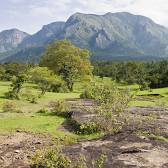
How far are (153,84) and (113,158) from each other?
8333 cm

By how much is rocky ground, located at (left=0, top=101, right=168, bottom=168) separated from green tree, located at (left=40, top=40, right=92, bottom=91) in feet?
194

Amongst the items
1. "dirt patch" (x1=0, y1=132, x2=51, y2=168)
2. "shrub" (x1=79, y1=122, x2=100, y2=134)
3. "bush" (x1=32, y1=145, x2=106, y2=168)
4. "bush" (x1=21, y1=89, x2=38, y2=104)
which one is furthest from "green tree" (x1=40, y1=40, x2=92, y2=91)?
"bush" (x1=32, y1=145, x2=106, y2=168)

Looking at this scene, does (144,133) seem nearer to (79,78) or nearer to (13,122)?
(13,122)

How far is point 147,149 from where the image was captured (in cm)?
2631

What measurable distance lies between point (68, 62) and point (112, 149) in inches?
2619

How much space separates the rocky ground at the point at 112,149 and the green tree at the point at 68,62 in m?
59.2

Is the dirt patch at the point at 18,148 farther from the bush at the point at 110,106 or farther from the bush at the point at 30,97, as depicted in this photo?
the bush at the point at 30,97

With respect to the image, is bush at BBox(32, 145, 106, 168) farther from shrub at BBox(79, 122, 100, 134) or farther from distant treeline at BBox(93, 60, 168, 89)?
distant treeline at BBox(93, 60, 168, 89)

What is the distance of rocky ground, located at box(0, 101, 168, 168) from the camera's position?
23766mm

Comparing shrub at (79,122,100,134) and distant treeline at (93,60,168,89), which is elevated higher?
shrub at (79,122,100,134)

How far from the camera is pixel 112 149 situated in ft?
86.7

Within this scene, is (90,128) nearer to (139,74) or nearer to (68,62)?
(68,62)

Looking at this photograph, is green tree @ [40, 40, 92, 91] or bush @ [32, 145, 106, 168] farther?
green tree @ [40, 40, 92, 91]

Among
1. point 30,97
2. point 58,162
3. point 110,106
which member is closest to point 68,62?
point 30,97
